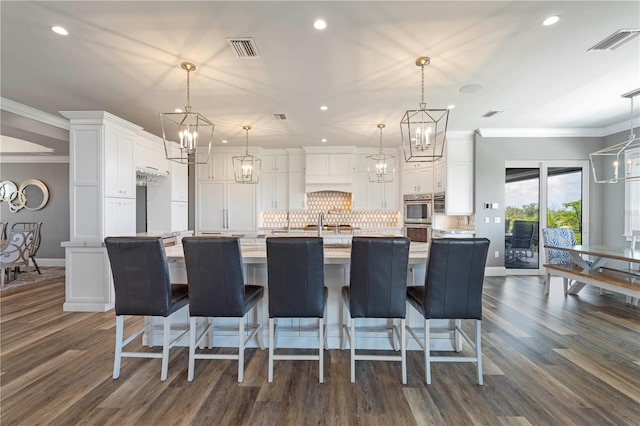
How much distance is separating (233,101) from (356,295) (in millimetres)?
3122

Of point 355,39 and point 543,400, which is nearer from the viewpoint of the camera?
point 543,400

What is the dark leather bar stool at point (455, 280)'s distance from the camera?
1.99 metres

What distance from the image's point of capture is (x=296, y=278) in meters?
2.03

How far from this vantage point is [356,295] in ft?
6.81

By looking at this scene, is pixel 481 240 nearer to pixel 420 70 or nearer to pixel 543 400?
pixel 543 400

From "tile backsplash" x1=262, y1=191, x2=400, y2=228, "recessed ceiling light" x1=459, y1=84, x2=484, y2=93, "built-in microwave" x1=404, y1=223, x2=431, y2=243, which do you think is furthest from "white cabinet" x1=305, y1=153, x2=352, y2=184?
"recessed ceiling light" x1=459, y1=84, x2=484, y2=93

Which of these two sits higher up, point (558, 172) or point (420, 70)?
point (420, 70)

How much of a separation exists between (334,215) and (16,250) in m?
6.07

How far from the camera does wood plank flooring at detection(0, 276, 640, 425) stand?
1755mm

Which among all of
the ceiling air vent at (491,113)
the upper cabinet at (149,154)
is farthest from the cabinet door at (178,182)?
the ceiling air vent at (491,113)

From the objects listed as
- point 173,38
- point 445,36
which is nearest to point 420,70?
point 445,36

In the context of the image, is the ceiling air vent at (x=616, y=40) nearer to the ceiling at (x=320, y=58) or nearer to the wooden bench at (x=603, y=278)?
the ceiling at (x=320, y=58)

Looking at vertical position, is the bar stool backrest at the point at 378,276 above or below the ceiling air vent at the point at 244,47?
below

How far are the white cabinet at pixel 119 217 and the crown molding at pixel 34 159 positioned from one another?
4.17 m
